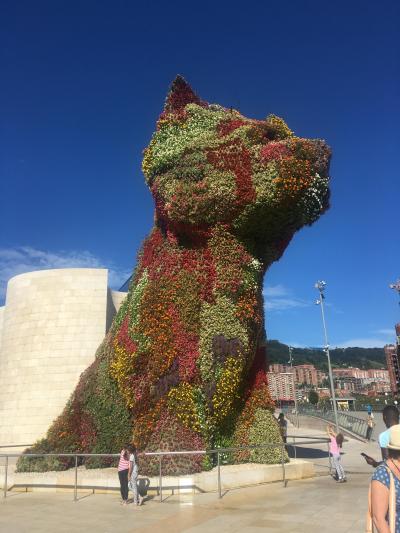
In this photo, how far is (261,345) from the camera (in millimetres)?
11195

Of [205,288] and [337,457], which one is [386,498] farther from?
[337,457]

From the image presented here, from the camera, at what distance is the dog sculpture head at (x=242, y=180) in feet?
29.8

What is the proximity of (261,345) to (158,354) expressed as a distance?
311 cm

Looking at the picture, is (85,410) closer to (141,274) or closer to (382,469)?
(141,274)

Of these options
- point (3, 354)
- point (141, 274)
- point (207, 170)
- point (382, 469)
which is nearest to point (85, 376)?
point (141, 274)

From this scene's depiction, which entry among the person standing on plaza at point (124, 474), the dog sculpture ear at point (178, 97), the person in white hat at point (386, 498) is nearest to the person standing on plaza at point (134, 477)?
the person standing on plaza at point (124, 474)

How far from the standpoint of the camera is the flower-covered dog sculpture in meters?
9.03

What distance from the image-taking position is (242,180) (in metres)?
9.14

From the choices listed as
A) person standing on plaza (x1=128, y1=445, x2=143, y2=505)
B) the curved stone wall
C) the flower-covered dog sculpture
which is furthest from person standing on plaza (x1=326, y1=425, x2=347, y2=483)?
the curved stone wall

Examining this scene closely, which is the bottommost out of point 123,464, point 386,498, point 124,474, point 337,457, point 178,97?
point 337,457

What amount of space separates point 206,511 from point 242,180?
6050mm

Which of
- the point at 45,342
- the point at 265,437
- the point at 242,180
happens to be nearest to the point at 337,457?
the point at 265,437

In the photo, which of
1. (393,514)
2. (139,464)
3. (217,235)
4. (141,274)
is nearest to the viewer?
(393,514)

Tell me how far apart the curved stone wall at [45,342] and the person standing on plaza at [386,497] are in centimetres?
1879
